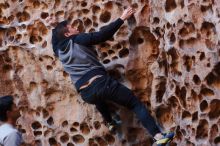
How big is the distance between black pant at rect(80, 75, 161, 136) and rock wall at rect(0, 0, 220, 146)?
226 mm

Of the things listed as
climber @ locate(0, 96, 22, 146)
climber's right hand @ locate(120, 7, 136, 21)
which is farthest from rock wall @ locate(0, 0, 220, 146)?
climber @ locate(0, 96, 22, 146)

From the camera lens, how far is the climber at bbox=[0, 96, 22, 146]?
12.3 feet

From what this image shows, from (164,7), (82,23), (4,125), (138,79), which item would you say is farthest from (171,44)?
(4,125)

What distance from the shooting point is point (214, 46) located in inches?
169

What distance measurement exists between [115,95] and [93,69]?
0.86 feet

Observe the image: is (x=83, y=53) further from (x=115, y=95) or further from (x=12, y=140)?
(x=12, y=140)

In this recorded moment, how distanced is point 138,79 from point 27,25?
1170 mm

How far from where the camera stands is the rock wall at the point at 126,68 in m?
4.39

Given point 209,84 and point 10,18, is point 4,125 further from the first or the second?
point 10,18

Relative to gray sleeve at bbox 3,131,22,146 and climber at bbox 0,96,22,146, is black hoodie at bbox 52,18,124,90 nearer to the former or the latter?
climber at bbox 0,96,22,146

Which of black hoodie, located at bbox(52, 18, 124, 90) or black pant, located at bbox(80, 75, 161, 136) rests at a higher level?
black hoodie, located at bbox(52, 18, 124, 90)

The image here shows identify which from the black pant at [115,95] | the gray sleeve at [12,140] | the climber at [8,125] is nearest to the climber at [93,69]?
the black pant at [115,95]

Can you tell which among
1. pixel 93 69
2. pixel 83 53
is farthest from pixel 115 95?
pixel 83 53

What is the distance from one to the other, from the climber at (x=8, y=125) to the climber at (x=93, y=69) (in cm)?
91
